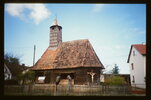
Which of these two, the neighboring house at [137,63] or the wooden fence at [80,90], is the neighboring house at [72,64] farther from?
the neighboring house at [137,63]

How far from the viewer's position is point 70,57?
1388 centimetres

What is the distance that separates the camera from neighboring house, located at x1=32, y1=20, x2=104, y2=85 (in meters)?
12.9

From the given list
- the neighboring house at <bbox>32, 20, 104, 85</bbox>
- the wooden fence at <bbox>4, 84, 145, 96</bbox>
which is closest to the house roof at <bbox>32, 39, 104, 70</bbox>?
the neighboring house at <bbox>32, 20, 104, 85</bbox>

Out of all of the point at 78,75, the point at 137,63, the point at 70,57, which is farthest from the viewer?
the point at 137,63

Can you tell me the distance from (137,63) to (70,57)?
21.3 feet

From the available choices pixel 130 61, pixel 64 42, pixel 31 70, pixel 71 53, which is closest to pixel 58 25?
pixel 64 42

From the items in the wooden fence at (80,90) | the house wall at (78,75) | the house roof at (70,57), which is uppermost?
the house roof at (70,57)

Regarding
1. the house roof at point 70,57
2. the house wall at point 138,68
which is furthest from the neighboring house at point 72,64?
the house wall at point 138,68

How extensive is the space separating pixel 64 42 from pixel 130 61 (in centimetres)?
761

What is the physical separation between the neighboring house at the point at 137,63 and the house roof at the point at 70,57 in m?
3.58

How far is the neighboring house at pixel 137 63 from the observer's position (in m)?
13.7

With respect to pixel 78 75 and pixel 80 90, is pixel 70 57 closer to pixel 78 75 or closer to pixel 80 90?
pixel 78 75

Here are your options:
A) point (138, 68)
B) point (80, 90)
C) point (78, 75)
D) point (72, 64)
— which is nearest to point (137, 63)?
point (138, 68)
